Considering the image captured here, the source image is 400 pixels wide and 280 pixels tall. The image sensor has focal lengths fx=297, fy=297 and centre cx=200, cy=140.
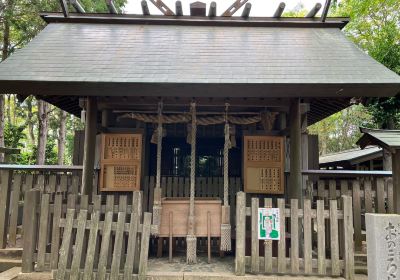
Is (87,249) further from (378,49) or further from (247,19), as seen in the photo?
(378,49)

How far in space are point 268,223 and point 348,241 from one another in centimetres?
122

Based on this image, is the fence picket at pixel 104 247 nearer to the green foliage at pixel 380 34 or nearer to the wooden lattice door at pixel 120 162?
the wooden lattice door at pixel 120 162

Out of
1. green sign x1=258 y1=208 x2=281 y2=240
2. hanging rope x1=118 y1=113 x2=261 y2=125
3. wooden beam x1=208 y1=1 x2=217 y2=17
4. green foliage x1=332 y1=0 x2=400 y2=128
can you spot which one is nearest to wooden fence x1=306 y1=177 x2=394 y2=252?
green sign x1=258 y1=208 x2=281 y2=240

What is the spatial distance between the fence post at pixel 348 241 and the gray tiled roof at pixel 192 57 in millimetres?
1989

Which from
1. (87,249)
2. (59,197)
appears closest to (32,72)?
(59,197)

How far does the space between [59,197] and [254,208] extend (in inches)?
123

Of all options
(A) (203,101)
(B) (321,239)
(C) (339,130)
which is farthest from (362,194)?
(C) (339,130)

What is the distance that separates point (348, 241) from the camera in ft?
14.9

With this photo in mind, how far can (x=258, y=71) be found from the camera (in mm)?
5270

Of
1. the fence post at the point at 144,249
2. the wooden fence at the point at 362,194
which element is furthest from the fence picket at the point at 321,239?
the fence post at the point at 144,249

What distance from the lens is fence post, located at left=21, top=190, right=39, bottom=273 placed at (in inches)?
181

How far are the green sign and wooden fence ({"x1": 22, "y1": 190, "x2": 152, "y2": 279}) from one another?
5.75 ft

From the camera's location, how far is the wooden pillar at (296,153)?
18.4 ft

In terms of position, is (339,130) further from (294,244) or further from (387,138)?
(294,244)
